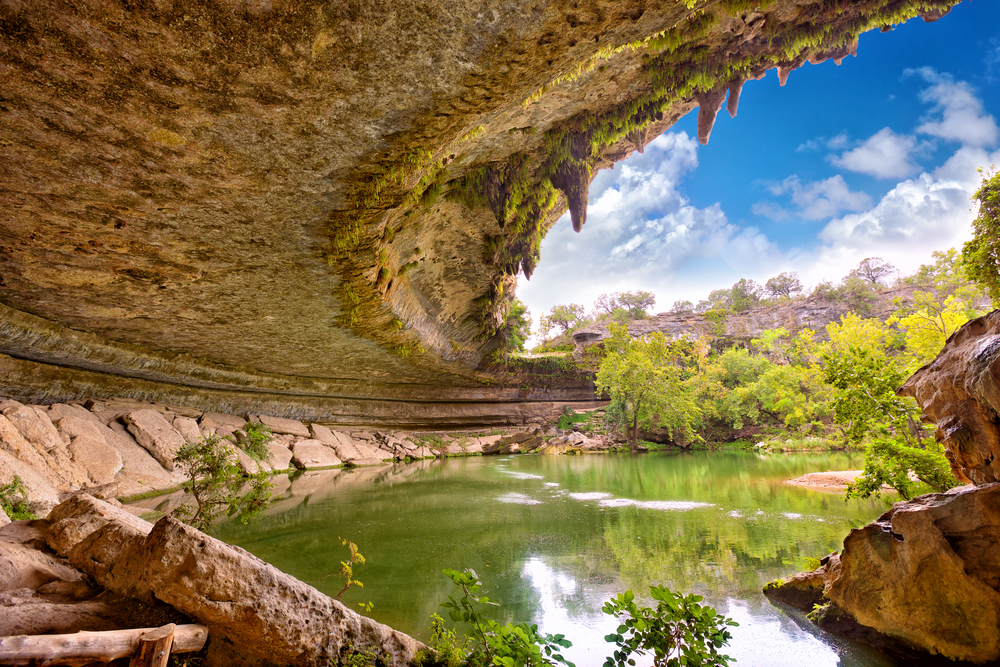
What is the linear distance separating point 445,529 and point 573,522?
2.39 metres

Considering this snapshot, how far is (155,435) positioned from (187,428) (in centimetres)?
136

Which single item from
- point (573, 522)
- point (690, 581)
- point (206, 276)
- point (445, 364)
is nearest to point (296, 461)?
point (445, 364)

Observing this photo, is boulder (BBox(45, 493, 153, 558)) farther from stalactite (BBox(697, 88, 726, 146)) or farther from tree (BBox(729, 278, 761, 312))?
tree (BBox(729, 278, 761, 312))

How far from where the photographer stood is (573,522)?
7762 mm

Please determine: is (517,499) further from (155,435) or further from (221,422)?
(221,422)

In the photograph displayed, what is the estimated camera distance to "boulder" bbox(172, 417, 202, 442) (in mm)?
12358

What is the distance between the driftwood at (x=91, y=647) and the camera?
70.8 inches

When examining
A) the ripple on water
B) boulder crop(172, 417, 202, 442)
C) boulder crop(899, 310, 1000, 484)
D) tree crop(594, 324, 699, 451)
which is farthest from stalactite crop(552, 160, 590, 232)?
tree crop(594, 324, 699, 451)

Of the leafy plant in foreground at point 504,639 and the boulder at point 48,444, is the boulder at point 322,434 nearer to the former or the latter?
the boulder at point 48,444

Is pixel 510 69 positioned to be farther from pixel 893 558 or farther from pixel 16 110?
pixel 893 558

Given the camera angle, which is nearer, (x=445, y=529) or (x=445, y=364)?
(x=445, y=529)

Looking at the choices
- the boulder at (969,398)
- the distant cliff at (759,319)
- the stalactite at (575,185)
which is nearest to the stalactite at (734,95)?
the stalactite at (575,185)

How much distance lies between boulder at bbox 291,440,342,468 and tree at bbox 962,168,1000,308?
59.8 feet

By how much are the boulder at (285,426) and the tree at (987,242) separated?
19.1 metres
